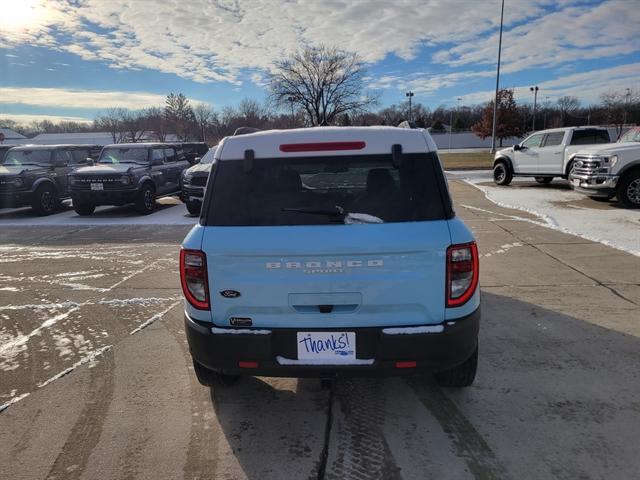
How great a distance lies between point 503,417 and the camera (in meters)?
3.09

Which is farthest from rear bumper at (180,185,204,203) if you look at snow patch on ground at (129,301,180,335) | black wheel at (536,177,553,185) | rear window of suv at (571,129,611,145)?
black wheel at (536,177,553,185)

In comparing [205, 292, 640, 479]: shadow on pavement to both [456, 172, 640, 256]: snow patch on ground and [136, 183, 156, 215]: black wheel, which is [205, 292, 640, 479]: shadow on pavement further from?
[136, 183, 156, 215]: black wheel

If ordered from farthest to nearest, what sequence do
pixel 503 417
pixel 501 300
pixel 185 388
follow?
pixel 501 300, pixel 185 388, pixel 503 417

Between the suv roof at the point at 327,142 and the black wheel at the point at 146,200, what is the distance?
10289mm

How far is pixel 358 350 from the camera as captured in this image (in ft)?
8.76

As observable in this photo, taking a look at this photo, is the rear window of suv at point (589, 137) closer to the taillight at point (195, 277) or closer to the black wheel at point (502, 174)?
the black wheel at point (502, 174)

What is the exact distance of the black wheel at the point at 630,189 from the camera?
11227 millimetres

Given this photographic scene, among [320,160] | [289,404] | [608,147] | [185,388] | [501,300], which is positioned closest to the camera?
[320,160]

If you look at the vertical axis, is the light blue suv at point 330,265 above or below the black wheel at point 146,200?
above

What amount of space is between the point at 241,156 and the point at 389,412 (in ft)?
6.53

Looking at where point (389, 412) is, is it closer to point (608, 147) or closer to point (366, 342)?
point (366, 342)

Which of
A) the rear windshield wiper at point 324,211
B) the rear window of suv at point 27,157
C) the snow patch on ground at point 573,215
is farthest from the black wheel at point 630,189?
the rear window of suv at point 27,157

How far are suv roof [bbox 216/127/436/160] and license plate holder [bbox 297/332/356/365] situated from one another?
1.09 m

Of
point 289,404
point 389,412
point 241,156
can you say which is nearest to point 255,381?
point 289,404
